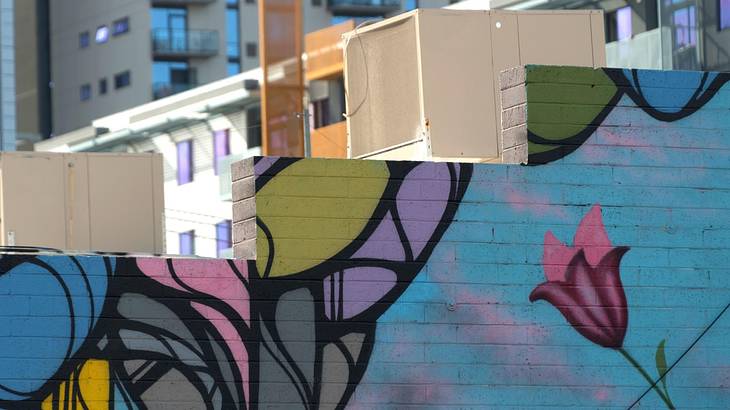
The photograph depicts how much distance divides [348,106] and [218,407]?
437 centimetres

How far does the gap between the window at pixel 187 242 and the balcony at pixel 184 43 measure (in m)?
30.6

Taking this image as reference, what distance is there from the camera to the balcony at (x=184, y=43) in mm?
79312

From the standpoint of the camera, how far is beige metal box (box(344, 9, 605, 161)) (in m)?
14.4

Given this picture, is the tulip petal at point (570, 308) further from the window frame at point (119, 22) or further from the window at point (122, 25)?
the window at point (122, 25)

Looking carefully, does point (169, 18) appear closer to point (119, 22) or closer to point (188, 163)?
point (119, 22)

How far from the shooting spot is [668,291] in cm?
1252

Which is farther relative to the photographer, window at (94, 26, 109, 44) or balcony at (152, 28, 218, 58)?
window at (94, 26, 109, 44)

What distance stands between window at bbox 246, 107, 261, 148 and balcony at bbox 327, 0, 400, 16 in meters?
32.7

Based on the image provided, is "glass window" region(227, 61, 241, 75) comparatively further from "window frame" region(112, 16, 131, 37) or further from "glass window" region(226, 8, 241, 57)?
"window frame" region(112, 16, 131, 37)

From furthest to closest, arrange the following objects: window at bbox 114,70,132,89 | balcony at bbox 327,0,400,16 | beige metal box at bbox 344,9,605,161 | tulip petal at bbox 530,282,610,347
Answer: balcony at bbox 327,0,400,16
window at bbox 114,70,132,89
beige metal box at bbox 344,9,605,161
tulip petal at bbox 530,282,610,347

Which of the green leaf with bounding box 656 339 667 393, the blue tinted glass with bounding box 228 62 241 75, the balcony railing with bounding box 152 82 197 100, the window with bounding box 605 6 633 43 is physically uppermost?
the blue tinted glass with bounding box 228 62 241 75

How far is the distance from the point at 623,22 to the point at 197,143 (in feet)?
59.1

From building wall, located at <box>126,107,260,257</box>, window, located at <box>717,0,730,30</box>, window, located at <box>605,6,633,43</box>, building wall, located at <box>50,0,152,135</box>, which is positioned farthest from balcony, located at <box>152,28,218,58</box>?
window, located at <box>717,0,730,30</box>

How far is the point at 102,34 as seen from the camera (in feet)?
262
